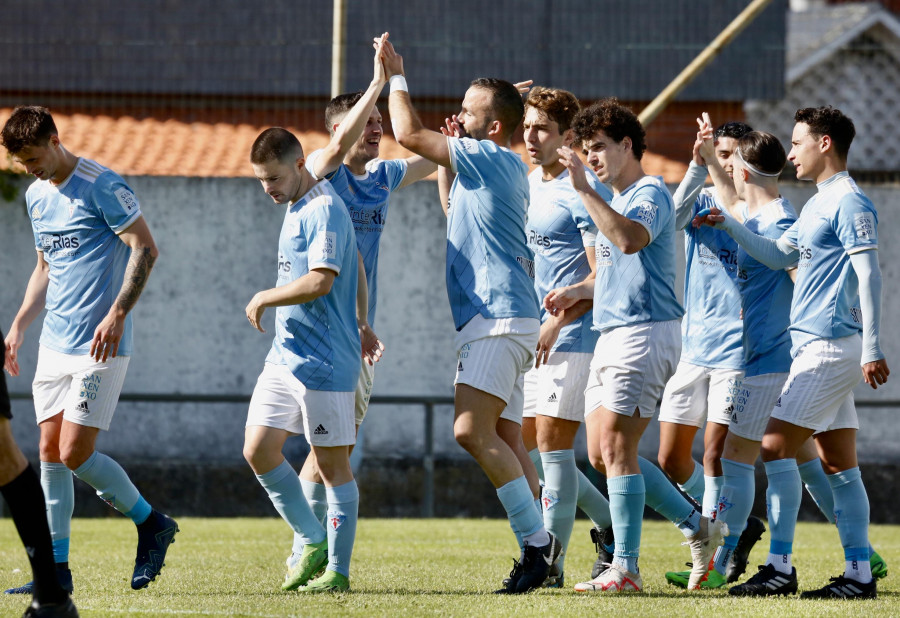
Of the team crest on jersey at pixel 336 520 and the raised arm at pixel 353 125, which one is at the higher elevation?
the raised arm at pixel 353 125

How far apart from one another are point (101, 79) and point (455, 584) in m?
8.14

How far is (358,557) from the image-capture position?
7.80 metres

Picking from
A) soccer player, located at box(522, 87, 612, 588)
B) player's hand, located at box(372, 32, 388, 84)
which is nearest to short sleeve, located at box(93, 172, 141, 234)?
player's hand, located at box(372, 32, 388, 84)

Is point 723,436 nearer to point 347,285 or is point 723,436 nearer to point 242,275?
point 347,285

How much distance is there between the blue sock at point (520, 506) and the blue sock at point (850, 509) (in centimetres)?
148

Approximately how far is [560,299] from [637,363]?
23.6 inches

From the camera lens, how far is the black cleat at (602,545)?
21.3 ft

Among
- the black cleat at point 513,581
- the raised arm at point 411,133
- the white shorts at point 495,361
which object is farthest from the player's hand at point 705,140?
the black cleat at point 513,581

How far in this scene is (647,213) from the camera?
5.78m

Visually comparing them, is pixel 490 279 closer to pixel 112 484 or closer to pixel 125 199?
pixel 125 199

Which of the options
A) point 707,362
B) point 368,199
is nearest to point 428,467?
point 707,362

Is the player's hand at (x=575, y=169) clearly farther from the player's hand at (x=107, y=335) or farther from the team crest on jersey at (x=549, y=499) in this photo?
the player's hand at (x=107, y=335)

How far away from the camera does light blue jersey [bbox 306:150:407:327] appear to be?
258 inches

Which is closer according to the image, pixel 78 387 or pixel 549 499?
pixel 78 387
